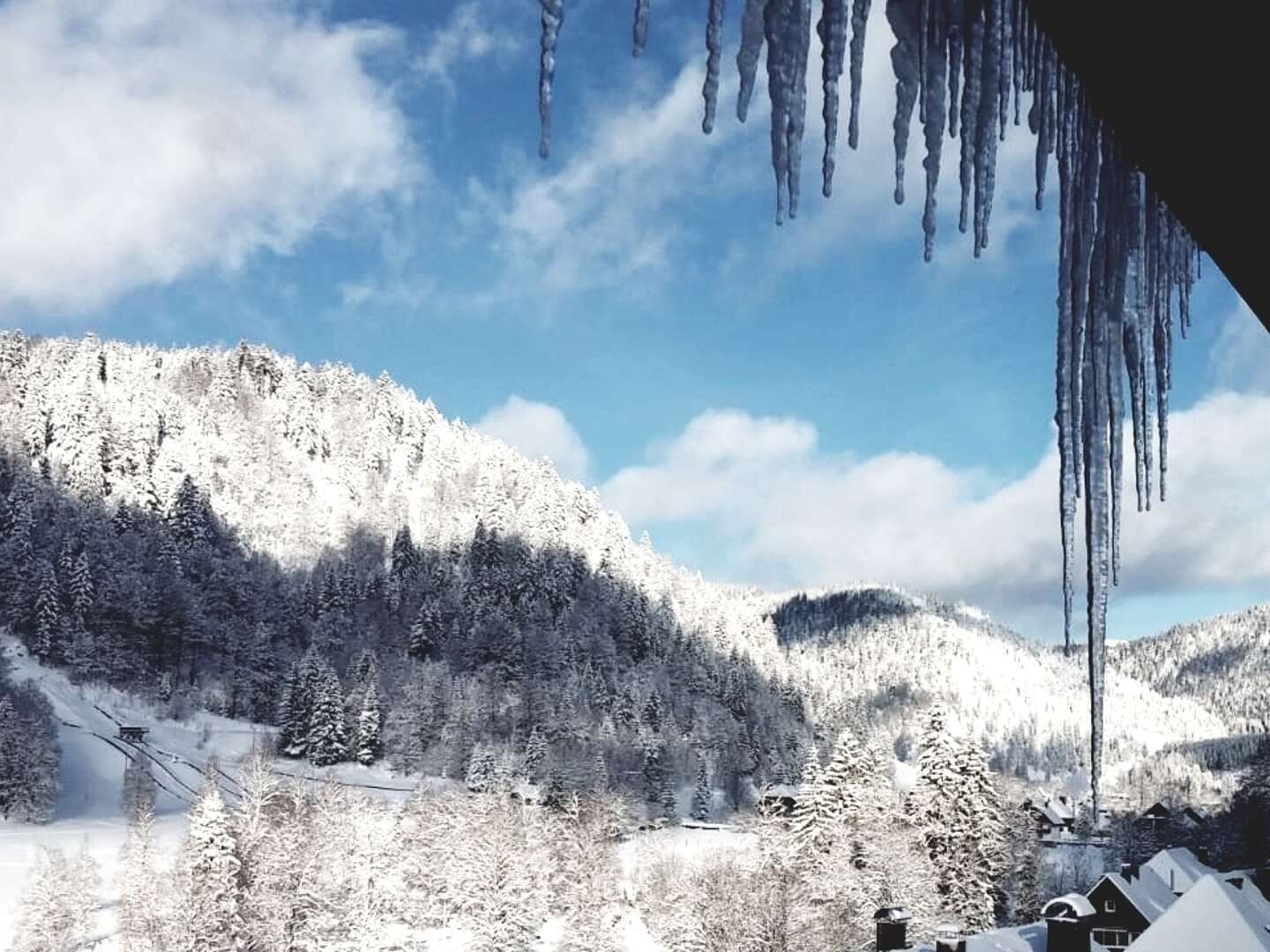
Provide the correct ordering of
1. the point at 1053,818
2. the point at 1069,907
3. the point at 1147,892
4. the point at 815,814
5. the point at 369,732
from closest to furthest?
1. the point at 1069,907
2. the point at 1147,892
3. the point at 815,814
4. the point at 1053,818
5. the point at 369,732

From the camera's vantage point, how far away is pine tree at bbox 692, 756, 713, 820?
316 ft

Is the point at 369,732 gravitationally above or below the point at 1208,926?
above

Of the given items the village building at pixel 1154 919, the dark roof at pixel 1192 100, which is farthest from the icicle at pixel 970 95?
the village building at pixel 1154 919

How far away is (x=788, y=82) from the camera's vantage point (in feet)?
4.23

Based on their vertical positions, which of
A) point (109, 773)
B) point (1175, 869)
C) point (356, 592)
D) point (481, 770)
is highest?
point (356, 592)

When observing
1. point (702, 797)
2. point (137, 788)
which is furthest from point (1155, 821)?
point (137, 788)

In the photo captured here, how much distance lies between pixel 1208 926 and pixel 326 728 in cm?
9129

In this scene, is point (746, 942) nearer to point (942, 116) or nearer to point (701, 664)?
point (942, 116)

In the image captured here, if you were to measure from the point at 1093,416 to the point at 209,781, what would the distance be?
57212mm

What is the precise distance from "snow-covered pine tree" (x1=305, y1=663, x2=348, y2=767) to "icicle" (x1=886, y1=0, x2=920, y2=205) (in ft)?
338

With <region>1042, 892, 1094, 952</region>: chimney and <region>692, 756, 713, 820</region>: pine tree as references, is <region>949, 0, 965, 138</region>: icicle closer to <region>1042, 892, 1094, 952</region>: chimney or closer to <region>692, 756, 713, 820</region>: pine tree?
<region>1042, 892, 1094, 952</region>: chimney

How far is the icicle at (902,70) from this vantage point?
1.11 metres

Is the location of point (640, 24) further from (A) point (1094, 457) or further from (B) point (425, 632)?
(B) point (425, 632)

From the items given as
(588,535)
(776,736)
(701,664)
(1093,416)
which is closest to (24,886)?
(1093,416)
